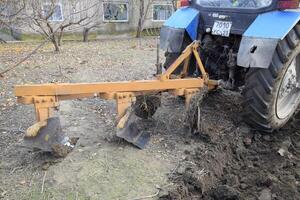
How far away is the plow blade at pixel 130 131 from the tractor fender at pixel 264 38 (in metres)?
1.28

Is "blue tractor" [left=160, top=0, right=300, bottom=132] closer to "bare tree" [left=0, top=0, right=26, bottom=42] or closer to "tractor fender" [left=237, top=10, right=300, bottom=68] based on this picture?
"tractor fender" [left=237, top=10, right=300, bottom=68]

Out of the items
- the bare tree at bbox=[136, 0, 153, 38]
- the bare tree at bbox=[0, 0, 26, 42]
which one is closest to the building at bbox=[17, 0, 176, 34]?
the bare tree at bbox=[136, 0, 153, 38]

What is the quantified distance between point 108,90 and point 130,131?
511 mm

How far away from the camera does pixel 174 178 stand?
3.56m

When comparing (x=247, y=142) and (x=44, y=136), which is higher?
(x=44, y=136)

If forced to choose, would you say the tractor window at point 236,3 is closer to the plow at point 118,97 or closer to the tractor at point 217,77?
the tractor at point 217,77

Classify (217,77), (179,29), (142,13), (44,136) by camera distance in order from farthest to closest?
(142,13) < (179,29) < (217,77) < (44,136)

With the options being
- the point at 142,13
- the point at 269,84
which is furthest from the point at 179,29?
the point at 142,13

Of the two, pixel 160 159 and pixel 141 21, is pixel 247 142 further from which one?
pixel 141 21

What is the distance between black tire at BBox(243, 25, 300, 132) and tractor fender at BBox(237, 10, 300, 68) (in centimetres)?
16

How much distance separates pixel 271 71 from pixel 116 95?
165 cm

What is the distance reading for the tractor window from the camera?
4358 mm

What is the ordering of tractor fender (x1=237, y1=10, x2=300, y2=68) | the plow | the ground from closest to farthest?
the ground, the plow, tractor fender (x1=237, y1=10, x2=300, y2=68)

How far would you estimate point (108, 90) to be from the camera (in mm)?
3873
